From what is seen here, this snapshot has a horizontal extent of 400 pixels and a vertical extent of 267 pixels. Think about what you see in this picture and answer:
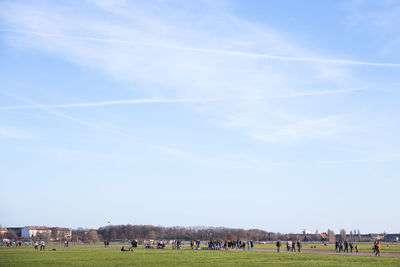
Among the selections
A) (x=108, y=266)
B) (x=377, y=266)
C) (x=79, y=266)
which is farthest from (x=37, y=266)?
(x=377, y=266)

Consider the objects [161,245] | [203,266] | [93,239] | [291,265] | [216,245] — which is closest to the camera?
[203,266]

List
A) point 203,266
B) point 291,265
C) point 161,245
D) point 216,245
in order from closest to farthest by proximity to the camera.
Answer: point 203,266
point 291,265
point 216,245
point 161,245

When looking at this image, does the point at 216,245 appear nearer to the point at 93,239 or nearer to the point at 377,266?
the point at 377,266

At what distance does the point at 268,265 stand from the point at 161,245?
51.7m

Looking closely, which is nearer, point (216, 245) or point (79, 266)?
point (79, 266)

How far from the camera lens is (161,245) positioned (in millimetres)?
86312

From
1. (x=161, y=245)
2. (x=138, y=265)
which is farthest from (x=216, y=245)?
(x=138, y=265)

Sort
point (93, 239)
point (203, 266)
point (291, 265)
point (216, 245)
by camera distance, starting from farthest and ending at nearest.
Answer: point (93, 239) → point (216, 245) → point (291, 265) → point (203, 266)

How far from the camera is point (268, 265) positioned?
3703 cm

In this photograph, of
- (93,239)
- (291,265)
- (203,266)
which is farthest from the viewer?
(93,239)

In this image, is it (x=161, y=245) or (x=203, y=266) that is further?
(x=161, y=245)

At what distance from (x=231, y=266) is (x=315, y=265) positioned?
6782 millimetres

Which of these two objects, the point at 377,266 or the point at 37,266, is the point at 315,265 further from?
the point at 37,266

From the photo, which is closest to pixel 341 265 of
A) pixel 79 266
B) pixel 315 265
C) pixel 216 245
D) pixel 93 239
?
pixel 315 265
